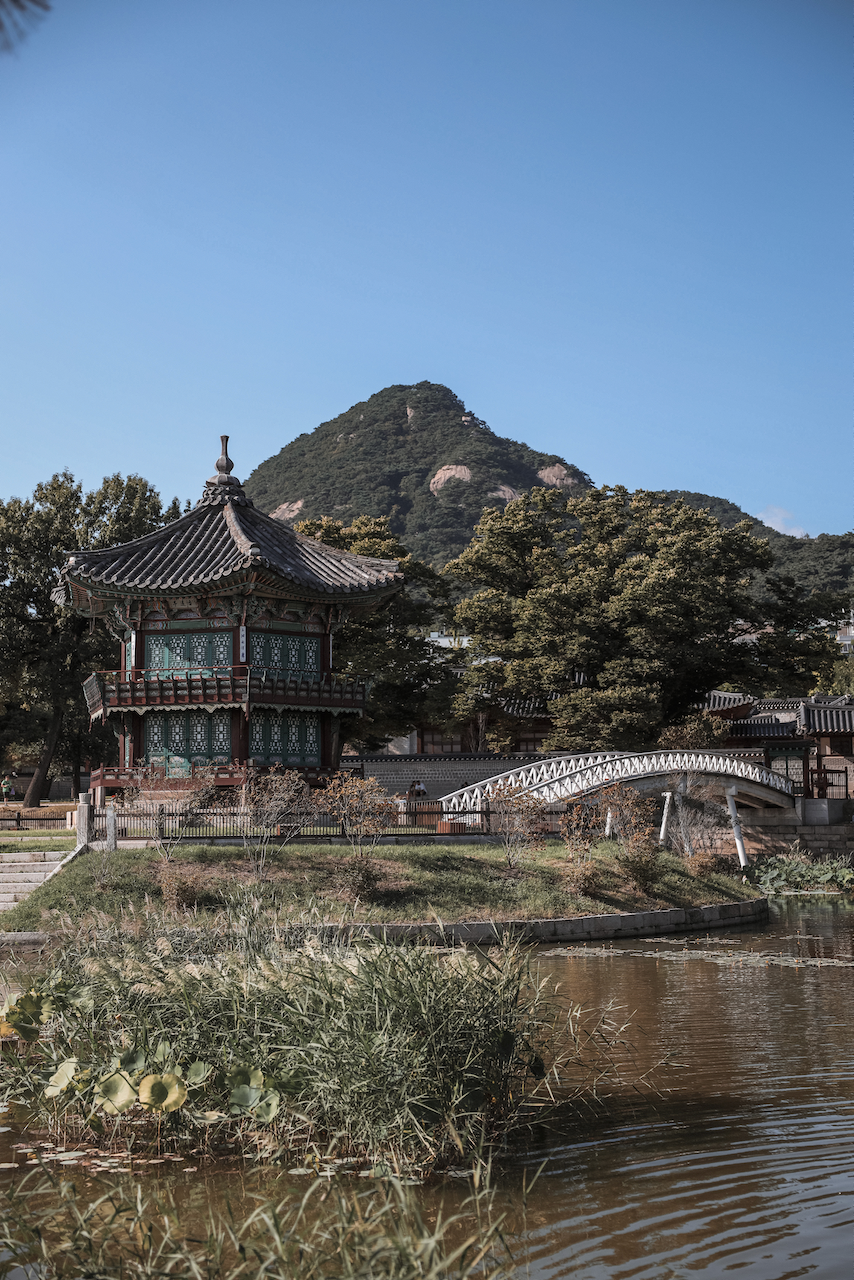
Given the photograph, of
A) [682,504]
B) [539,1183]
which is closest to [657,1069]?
[539,1183]

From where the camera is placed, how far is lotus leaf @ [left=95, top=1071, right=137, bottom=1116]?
8.98 meters

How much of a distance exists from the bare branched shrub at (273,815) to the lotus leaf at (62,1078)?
47.3 ft

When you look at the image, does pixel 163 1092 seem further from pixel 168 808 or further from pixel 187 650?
pixel 187 650

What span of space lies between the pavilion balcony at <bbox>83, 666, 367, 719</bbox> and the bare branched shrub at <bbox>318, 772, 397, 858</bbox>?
6.07m

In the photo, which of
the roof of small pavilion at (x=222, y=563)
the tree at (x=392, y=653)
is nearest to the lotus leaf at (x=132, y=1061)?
the roof of small pavilion at (x=222, y=563)

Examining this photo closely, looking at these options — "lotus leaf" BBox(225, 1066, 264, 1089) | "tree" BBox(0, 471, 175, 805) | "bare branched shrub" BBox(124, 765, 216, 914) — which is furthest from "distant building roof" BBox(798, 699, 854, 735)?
"lotus leaf" BBox(225, 1066, 264, 1089)

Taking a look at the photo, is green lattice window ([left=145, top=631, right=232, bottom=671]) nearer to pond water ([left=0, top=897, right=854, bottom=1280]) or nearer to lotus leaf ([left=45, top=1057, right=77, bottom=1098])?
pond water ([left=0, top=897, right=854, bottom=1280])

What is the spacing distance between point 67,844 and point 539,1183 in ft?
72.7

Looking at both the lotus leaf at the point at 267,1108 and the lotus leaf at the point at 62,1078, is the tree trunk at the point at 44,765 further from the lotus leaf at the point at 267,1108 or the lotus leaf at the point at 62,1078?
the lotus leaf at the point at 267,1108

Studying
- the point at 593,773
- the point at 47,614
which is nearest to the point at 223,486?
Result: the point at 47,614

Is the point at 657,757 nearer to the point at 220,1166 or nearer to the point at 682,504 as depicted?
the point at 682,504

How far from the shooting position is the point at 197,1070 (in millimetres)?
9141

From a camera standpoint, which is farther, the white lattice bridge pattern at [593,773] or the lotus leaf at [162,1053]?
the white lattice bridge pattern at [593,773]

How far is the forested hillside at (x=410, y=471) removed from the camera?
107 m
